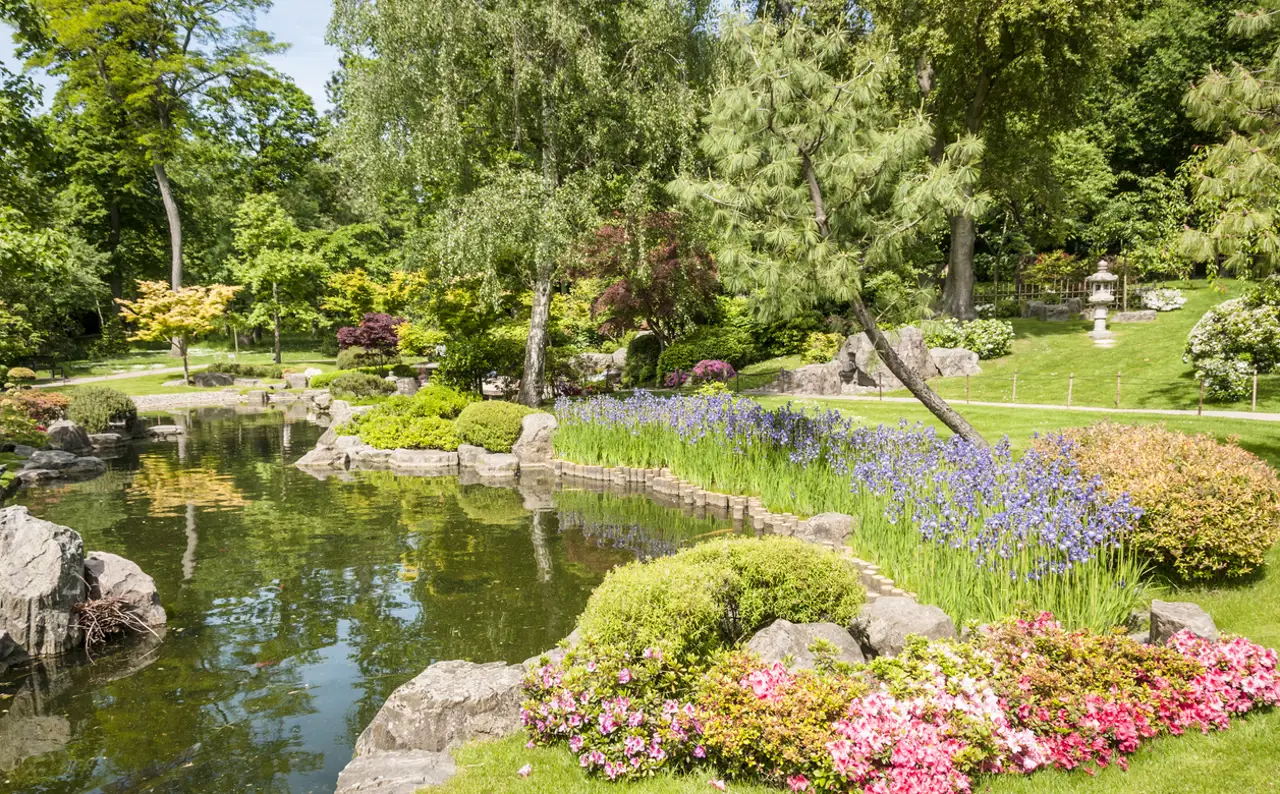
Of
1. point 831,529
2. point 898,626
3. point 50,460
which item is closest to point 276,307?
point 50,460

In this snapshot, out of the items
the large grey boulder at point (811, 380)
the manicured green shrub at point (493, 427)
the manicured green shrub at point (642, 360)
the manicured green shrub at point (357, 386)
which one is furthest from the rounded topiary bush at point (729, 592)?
the manicured green shrub at point (357, 386)

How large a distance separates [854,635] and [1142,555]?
3.24 meters

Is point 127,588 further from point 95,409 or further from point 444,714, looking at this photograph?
point 95,409

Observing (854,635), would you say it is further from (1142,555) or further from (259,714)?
(259,714)

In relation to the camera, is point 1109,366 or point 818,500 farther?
point 1109,366

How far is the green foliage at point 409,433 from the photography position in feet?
56.9

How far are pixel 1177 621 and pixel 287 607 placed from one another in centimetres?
858

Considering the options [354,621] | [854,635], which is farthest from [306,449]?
[854,635]

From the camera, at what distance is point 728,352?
2659 centimetres

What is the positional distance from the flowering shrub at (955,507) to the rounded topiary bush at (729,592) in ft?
Answer: 4.11

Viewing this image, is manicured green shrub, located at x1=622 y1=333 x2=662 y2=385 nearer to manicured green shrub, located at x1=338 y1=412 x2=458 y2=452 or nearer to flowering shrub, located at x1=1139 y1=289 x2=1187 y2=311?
manicured green shrub, located at x1=338 y1=412 x2=458 y2=452

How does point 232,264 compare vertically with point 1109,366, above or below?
above

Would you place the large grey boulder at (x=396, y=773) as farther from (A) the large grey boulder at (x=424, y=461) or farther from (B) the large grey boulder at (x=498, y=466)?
(A) the large grey boulder at (x=424, y=461)

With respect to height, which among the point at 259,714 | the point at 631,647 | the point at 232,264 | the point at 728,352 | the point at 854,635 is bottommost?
the point at 259,714
